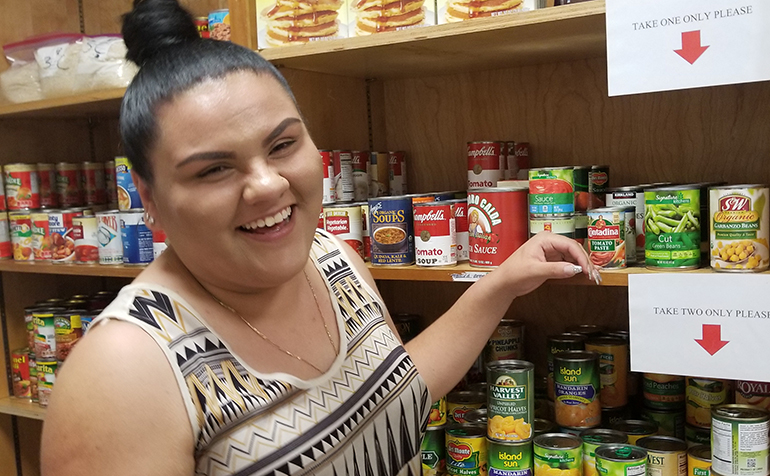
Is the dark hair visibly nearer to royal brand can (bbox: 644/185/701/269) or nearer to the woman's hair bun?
the woman's hair bun

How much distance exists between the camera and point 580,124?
1.68 metres

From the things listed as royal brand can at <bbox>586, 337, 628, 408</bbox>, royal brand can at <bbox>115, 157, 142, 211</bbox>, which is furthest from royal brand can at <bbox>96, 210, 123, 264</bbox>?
royal brand can at <bbox>586, 337, 628, 408</bbox>

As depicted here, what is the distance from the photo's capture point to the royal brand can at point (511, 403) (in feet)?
4.58

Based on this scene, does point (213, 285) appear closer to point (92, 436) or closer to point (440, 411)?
point (92, 436)

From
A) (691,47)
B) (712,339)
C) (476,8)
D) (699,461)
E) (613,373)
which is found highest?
(476,8)

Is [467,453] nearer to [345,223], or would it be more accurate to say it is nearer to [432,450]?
[432,450]

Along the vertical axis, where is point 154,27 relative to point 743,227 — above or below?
above

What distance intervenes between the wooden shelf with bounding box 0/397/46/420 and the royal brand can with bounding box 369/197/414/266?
1.26m

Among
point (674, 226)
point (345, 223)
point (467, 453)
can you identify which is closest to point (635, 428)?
point (467, 453)

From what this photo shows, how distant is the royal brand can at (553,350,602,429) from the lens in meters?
1.42

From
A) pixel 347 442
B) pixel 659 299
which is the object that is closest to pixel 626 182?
pixel 659 299

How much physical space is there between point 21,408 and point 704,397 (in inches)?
74.0

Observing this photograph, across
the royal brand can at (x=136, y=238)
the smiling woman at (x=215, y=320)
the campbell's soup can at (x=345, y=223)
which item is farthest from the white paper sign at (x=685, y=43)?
the royal brand can at (x=136, y=238)

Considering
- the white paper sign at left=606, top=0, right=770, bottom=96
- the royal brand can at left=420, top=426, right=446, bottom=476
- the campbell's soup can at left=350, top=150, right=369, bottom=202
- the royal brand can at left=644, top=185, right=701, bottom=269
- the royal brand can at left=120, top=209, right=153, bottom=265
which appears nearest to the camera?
the white paper sign at left=606, top=0, right=770, bottom=96
